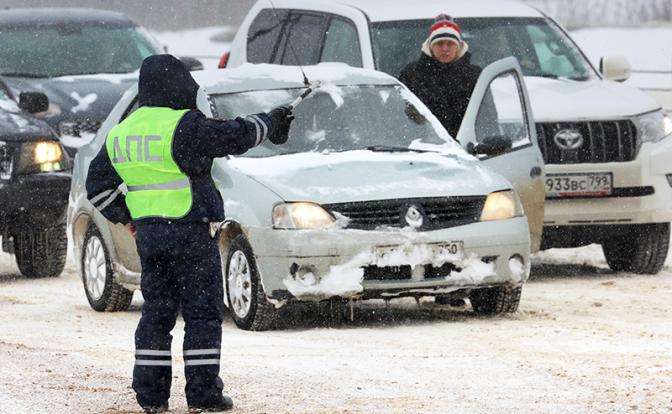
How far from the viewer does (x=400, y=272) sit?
10.8 meters

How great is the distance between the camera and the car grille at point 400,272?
Result: 35.3 ft

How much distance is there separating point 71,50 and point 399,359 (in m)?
9.64

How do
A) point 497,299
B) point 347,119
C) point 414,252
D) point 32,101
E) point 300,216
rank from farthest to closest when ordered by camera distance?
point 32,101 < point 347,119 < point 497,299 < point 414,252 < point 300,216

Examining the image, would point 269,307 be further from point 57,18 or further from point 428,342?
point 57,18

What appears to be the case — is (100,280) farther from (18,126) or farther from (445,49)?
(445,49)

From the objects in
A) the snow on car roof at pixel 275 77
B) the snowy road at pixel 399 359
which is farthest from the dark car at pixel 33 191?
the snow on car roof at pixel 275 77

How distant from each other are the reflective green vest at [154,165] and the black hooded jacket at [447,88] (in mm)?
5560

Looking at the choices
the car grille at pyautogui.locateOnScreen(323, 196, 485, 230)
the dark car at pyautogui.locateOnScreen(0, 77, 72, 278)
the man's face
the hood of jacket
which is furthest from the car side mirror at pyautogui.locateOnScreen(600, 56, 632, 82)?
the hood of jacket

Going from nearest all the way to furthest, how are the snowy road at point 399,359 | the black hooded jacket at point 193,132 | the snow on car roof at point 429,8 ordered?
the black hooded jacket at point 193,132, the snowy road at point 399,359, the snow on car roof at point 429,8

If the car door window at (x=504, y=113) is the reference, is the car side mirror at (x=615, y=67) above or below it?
above

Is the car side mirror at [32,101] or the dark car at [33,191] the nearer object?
the dark car at [33,191]

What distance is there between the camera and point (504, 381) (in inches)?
340

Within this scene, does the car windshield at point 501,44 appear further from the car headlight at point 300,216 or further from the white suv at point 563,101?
the car headlight at point 300,216

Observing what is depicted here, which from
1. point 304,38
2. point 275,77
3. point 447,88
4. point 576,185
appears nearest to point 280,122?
point 275,77
